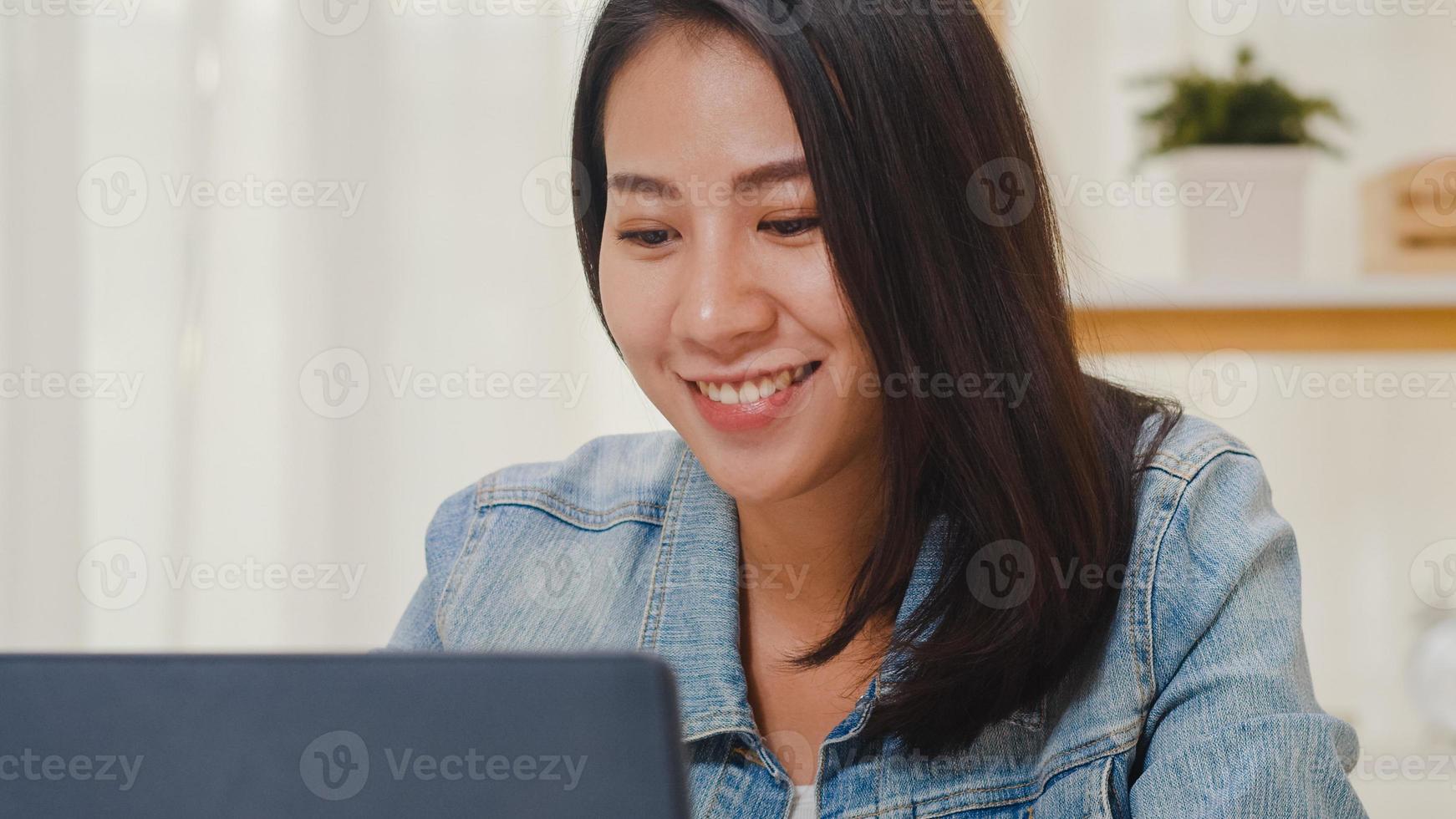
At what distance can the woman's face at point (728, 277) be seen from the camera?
2.97ft

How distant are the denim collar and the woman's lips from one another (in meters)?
0.16

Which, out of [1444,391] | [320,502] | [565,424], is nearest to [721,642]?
[565,424]

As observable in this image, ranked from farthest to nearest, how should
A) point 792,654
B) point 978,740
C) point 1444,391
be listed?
1. point 1444,391
2. point 792,654
3. point 978,740

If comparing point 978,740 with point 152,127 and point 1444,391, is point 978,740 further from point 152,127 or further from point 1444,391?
point 152,127

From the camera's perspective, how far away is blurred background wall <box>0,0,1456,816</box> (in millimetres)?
1909

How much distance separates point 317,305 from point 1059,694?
1.36m

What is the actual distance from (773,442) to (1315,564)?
1.27m

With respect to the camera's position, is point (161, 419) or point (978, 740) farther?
point (161, 419)

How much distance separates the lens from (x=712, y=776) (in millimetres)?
997

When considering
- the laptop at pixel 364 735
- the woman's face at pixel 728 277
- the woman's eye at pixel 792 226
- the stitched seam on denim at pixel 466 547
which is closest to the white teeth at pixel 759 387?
the woman's face at pixel 728 277

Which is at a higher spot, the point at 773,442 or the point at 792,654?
the point at 773,442

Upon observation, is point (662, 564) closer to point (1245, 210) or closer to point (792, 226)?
point (792, 226)

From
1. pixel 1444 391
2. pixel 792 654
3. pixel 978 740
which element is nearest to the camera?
pixel 978 740

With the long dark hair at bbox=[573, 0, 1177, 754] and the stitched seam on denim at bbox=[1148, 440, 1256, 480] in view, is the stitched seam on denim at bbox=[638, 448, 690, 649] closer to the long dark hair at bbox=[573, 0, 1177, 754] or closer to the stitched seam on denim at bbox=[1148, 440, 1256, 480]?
the long dark hair at bbox=[573, 0, 1177, 754]
